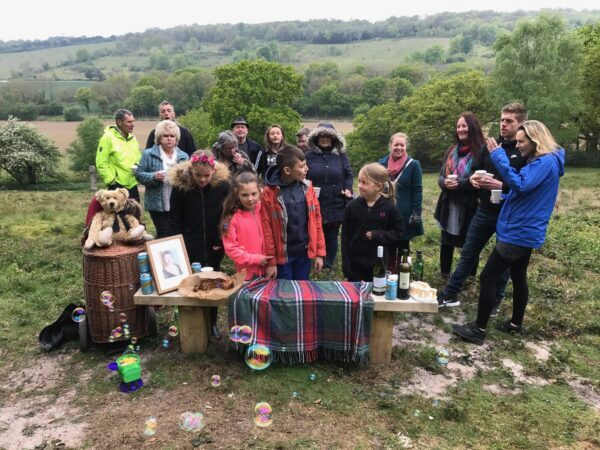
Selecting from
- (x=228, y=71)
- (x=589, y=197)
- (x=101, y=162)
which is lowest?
(x=589, y=197)

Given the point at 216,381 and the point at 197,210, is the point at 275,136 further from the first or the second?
the point at 216,381

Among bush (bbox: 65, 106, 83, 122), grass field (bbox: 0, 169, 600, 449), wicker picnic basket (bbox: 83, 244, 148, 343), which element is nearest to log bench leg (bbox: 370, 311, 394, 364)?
grass field (bbox: 0, 169, 600, 449)

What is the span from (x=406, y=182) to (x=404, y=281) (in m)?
2.06

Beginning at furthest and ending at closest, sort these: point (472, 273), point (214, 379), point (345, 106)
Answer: point (345, 106) < point (472, 273) < point (214, 379)

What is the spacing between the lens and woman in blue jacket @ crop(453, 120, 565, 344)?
427 cm

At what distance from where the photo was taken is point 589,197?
1434 cm

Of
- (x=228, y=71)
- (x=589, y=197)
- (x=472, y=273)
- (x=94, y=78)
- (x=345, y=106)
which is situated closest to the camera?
(x=472, y=273)

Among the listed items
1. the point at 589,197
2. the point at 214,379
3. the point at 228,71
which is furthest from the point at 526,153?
the point at 228,71

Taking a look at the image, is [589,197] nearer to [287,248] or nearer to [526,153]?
[526,153]

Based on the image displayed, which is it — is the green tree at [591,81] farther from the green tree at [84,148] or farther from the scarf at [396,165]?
the green tree at [84,148]

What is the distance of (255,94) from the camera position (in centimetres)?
3484

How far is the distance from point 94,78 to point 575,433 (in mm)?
164686

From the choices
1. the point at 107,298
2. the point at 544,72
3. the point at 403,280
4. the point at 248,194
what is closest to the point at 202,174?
the point at 248,194

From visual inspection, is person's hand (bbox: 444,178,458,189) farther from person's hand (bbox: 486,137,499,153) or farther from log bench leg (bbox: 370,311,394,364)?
log bench leg (bbox: 370,311,394,364)
